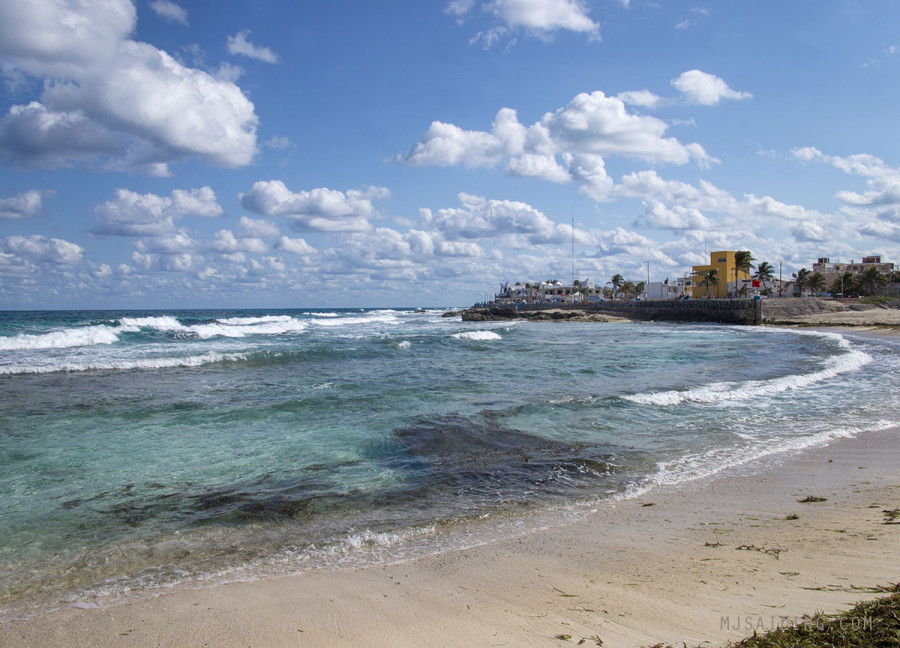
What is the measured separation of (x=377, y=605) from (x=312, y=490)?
139 inches

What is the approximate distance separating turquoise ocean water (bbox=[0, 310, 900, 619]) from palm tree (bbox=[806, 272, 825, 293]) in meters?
86.2

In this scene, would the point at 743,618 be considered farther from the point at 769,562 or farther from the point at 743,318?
the point at 743,318

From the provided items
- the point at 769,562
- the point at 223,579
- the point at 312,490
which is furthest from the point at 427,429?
the point at 769,562

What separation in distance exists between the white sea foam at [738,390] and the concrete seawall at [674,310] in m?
40.3

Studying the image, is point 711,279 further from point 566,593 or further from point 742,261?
point 566,593

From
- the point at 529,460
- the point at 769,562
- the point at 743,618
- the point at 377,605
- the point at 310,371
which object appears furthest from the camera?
the point at 310,371

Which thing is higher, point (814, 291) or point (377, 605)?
point (814, 291)

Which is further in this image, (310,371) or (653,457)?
(310,371)

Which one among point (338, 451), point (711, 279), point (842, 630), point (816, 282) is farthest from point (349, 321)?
point (816, 282)

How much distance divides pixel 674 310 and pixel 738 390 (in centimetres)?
Result: 5802

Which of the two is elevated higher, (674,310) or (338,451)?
(674,310)

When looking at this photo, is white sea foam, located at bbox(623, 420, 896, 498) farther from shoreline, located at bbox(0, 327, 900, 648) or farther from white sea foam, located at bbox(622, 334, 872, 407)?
white sea foam, located at bbox(622, 334, 872, 407)

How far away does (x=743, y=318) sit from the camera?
57312mm

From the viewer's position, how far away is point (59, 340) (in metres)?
32.0
